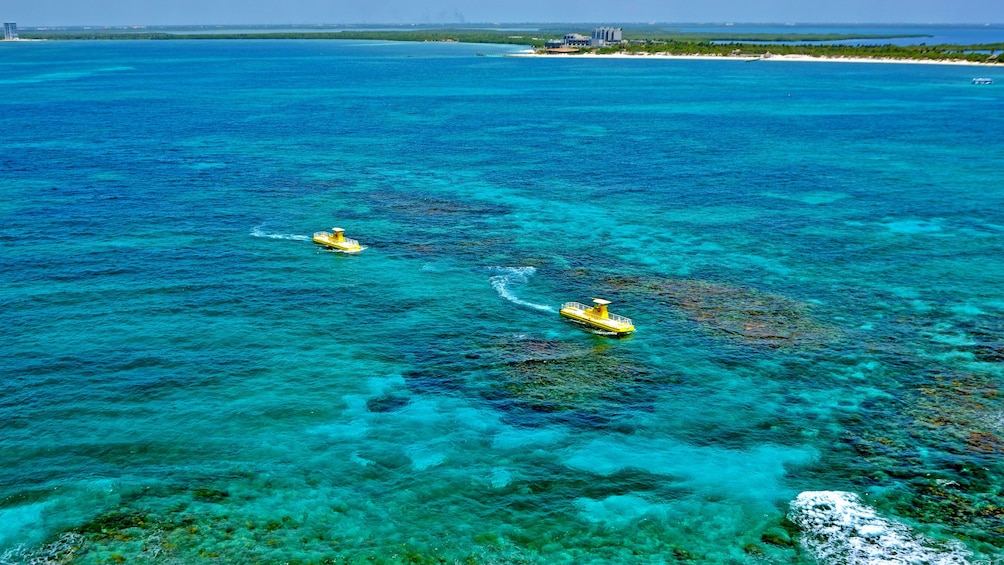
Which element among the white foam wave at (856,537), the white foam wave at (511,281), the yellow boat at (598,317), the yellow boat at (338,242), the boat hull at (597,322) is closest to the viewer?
the white foam wave at (856,537)

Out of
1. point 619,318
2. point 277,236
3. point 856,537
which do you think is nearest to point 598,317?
point 619,318

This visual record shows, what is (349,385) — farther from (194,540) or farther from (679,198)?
(679,198)

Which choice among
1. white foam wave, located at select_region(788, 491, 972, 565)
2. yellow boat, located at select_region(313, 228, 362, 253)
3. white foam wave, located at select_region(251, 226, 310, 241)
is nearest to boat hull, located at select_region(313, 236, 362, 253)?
yellow boat, located at select_region(313, 228, 362, 253)

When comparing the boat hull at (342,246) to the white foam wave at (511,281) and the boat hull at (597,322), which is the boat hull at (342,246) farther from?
the boat hull at (597,322)

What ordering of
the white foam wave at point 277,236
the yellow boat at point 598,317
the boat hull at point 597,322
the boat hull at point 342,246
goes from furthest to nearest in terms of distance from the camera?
the white foam wave at point 277,236, the boat hull at point 342,246, the yellow boat at point 598,317, the boat hull at point 597,322

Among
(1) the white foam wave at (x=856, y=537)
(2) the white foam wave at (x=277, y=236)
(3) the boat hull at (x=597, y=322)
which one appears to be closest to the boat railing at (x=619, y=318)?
(3) the boat hull at (x=597, y=322)

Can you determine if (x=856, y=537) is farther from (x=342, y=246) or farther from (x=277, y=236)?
(x=277, y=236)

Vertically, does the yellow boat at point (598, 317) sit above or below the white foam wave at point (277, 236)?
below
